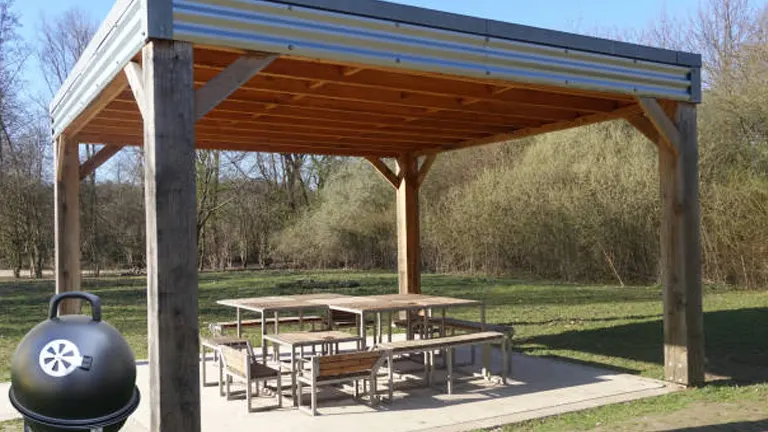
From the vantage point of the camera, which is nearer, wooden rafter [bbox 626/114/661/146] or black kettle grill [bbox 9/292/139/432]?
black kettle grill [bbox 9/292/139/432]

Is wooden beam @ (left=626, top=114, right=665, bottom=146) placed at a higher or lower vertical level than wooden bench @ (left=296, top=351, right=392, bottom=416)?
higher

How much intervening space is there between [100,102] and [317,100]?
6.77 ft

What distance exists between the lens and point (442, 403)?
6.11 meters

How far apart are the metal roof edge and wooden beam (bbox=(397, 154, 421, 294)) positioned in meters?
4.98

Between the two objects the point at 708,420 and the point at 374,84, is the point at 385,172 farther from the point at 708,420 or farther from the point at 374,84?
the point at 708,420

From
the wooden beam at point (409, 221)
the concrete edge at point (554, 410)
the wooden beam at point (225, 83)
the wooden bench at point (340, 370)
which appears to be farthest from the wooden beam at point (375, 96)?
the wooden beam at point (409, 221)

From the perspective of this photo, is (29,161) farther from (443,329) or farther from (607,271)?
(443,329)

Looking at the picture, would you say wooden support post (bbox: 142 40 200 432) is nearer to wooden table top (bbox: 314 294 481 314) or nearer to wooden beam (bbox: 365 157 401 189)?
wooden table top (bbox: 314 294 481 314)

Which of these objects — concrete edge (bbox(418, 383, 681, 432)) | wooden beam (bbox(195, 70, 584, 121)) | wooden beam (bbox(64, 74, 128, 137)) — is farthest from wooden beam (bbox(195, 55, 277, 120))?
concrete edge (bbox(418, 383, 681, 432))

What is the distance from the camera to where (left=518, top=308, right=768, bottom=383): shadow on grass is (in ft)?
24.1

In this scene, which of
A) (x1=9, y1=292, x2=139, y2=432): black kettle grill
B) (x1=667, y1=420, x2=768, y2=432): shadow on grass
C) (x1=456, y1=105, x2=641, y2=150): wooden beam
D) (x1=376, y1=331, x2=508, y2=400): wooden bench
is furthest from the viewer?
(x1=456, y1=105, x2=641, y2=150): wooden beam

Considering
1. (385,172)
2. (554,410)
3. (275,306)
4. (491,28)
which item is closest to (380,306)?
(275,306)

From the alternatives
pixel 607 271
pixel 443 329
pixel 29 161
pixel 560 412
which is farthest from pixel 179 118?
pixel 29 161

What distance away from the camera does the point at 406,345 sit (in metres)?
6.24
